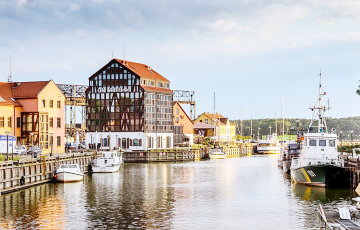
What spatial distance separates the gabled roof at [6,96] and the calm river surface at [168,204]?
31495 mm

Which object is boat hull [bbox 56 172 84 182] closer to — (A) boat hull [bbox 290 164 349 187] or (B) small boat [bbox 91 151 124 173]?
(B) small boat [bbox 91 151 124 173]

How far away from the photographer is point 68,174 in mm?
77688

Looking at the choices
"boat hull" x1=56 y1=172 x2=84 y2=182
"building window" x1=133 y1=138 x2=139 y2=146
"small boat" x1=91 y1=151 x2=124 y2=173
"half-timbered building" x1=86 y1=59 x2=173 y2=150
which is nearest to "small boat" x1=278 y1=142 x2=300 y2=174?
"small boat" x1=91 y1=151 x2=124 y2=173

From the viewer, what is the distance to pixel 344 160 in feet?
245

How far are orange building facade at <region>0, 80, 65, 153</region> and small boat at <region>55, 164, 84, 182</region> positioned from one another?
29399mm

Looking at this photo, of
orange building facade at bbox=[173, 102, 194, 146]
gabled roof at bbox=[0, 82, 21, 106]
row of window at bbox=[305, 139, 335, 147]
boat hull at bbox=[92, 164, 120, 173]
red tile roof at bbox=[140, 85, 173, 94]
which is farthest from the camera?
orange building facade at bbox=[173, 102, 194, 146]

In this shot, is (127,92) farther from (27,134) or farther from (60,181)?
(60,181)

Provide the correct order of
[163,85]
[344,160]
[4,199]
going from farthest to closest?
[163,85] < [344,160] < [4,199]

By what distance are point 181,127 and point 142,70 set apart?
24.2m

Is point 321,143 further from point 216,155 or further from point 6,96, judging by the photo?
point 216,155

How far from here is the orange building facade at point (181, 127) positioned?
168375 mm

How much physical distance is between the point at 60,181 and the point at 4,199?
18.7 meters

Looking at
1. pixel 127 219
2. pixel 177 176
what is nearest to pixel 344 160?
pixel 177 176

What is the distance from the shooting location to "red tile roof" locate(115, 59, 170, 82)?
149375mm
